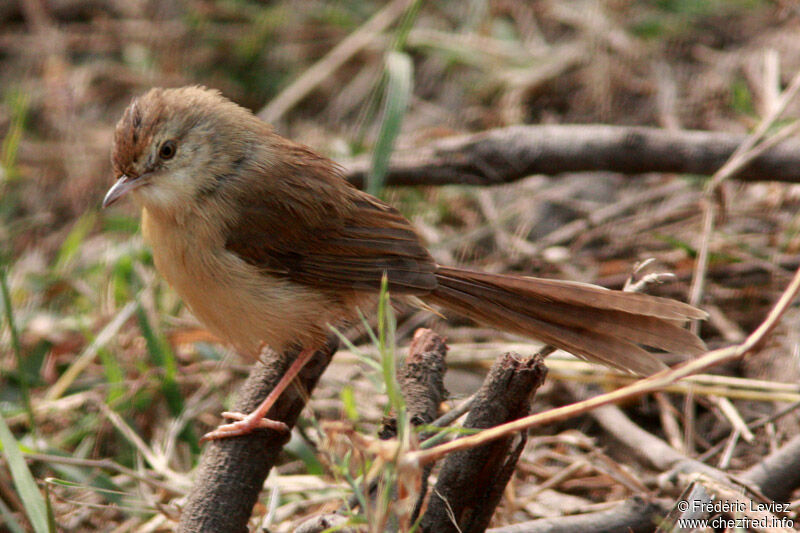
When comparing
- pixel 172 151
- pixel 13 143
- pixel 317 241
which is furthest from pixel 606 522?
pixel 13 143

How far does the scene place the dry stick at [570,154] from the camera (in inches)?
153

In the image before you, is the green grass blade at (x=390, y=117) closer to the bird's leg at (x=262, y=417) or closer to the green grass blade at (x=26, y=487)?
the bird's leg at (x=262, y=417)

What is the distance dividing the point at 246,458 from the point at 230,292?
0.63 metres

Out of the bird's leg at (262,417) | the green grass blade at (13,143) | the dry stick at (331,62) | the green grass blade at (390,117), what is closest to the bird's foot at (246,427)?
the bird's leg at (262,417)

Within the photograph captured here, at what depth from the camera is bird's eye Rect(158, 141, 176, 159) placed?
10.3ft

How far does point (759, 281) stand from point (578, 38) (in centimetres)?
266

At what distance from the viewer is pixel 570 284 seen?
291 cm

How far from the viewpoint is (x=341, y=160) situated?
15.5ft

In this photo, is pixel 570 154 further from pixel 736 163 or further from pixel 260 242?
pixel 260 242

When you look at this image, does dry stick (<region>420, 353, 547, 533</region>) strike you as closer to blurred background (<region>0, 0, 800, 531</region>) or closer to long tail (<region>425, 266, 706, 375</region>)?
long tail (<region>425, 266, 706, 375</region>)

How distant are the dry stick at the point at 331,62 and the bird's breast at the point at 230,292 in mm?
2831

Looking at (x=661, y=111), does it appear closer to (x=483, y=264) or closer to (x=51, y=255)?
(x=483, y=264)

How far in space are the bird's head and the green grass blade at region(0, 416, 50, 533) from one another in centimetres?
93

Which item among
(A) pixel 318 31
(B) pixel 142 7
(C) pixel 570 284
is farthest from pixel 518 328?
(B) pixel 142 7
